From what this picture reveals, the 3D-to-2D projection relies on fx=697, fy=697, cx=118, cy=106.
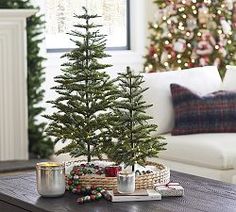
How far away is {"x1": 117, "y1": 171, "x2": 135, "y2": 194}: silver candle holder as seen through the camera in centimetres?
293

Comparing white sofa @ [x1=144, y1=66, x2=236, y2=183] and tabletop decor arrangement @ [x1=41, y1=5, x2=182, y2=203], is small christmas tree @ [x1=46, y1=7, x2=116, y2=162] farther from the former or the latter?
white sofa @ [x1=144, y1=66, x2=236, y2=183]

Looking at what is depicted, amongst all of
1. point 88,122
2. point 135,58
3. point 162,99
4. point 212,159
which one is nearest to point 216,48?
point 135,58

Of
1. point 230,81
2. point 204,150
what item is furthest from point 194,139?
point 230,81

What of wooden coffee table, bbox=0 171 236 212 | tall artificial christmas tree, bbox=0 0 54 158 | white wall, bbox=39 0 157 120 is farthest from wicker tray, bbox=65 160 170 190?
white wall, bbox=39 0 157 120

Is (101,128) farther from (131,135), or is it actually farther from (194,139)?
(194,139)

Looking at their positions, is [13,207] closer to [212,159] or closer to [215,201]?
[215,201]

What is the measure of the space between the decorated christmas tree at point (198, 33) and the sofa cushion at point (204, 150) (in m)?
1.99

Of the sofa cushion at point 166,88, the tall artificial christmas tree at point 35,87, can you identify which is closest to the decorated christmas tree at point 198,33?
the tall artificial christmas tree at point 35,87

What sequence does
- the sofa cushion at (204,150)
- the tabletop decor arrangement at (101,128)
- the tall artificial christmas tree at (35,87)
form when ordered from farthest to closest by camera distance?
1. the tall artificial christmas tree at (35,87)
2. the sofa cushion at (204,150)
3. the tabletop decor arrangement at (101,128)

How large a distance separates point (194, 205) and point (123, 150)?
0.40 meters

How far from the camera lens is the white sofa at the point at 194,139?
14.2ft

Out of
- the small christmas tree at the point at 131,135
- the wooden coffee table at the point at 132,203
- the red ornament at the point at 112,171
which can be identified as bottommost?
the wooden coffee table at the point at 132,203

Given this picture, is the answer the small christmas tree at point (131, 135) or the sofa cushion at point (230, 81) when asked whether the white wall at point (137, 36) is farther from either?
the small christmas tree at point (131, 135)

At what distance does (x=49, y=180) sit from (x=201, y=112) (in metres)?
2.02
